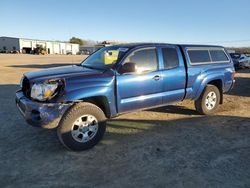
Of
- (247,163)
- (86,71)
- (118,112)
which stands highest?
(86,71)

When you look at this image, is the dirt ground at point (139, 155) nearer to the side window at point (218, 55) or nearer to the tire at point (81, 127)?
the tire at point (81, 127)

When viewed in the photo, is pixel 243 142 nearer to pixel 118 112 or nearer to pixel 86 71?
pixel 118 112

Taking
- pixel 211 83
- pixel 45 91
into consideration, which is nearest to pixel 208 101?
pixel 211 83

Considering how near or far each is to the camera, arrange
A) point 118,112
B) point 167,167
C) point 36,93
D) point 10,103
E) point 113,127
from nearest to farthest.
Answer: point 167,167 < point 36,93 < point 118,112 < point 113,127 < point 10,103

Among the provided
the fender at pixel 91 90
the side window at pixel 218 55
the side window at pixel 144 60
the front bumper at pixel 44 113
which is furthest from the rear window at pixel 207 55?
the front bumper at pixel 44 113

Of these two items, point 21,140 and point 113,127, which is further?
point 113,127

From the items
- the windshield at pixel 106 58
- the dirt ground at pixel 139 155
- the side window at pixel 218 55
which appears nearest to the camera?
the dirt ground at pixel 139 155

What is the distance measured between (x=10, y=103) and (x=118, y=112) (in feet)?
14.8

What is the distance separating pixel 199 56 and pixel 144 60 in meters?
1.85

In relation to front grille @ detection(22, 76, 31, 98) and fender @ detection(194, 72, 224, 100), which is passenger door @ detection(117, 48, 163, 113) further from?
front grille @ detection(22, 76, 31, 98)

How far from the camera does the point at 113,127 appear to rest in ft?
19.0

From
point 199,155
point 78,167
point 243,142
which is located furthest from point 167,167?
point 243,142

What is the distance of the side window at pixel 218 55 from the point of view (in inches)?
272

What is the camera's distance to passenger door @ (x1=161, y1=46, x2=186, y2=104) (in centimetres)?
564
